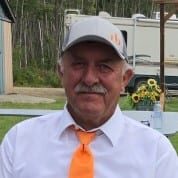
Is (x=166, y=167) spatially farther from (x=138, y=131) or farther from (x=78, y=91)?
(x=78, y=91)

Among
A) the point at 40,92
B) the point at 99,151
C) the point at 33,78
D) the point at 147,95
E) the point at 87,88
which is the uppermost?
the point at 87,88

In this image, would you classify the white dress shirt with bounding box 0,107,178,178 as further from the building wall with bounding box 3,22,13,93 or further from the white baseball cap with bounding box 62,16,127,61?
the building wall with bounding box 3,22,13,93

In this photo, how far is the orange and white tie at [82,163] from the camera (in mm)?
1883

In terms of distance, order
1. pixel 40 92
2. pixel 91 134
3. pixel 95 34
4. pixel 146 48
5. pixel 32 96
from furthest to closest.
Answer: pixel 40 92
pixel 146 48
pixel 32 96
pixel 91 134
pixel 95 34

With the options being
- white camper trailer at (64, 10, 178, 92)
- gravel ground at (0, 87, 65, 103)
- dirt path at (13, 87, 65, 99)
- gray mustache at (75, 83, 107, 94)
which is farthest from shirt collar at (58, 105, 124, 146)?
white camper trailer at (64, 10, 178, 92)

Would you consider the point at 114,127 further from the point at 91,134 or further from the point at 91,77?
the point at 91,77

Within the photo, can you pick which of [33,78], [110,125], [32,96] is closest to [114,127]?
[110,125]

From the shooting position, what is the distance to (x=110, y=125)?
1.96 m

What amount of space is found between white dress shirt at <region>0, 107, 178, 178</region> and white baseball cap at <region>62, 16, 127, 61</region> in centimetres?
23

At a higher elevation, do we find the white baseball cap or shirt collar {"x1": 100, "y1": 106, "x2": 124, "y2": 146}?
the white baseball cap

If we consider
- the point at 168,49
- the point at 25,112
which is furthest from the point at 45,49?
the point at 25,112

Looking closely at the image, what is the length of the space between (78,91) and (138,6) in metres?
22.8

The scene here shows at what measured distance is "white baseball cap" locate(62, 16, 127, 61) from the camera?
1.83 meters

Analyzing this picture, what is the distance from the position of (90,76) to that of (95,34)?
12cm
